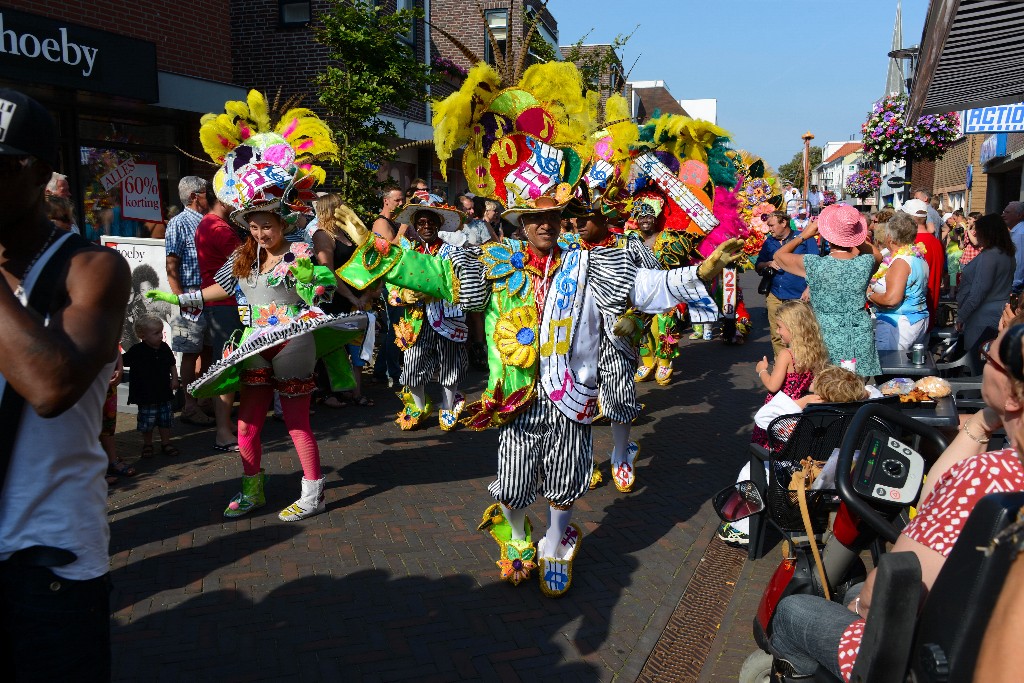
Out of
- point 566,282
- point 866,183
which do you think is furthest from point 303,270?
point 866,183

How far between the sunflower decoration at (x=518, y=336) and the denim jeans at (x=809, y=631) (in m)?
1.64

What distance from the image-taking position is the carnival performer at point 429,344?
713 cm

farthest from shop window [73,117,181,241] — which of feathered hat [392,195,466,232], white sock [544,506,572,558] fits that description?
white sock [544,506,572,558]

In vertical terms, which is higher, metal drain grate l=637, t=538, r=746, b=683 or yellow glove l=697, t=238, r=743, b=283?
yellow glove l=697, t=238, r=743, b=283

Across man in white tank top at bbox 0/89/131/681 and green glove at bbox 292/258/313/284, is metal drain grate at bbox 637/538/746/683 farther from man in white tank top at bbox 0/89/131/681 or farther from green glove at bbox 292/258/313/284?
green glove at bbox 292/258/313/284

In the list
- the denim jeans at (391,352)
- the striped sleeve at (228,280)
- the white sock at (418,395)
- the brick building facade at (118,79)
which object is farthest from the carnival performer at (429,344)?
the brick building facade at (118,79)

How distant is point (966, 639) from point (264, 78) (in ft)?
49.8

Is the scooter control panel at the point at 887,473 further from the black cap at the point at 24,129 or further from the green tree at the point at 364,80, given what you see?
the green tree at the point at 364,80

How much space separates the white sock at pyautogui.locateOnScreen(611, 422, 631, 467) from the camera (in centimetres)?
568

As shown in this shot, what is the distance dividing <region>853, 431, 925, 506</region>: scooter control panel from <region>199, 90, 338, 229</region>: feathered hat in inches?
137

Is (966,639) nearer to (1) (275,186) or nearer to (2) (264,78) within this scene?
(1) (275,186)

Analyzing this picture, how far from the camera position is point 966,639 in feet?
4.70

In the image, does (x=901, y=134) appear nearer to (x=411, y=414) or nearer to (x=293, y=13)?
(x=411, y=414)

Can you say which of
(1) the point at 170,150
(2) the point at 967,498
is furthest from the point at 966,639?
(1) the point at 170,150
